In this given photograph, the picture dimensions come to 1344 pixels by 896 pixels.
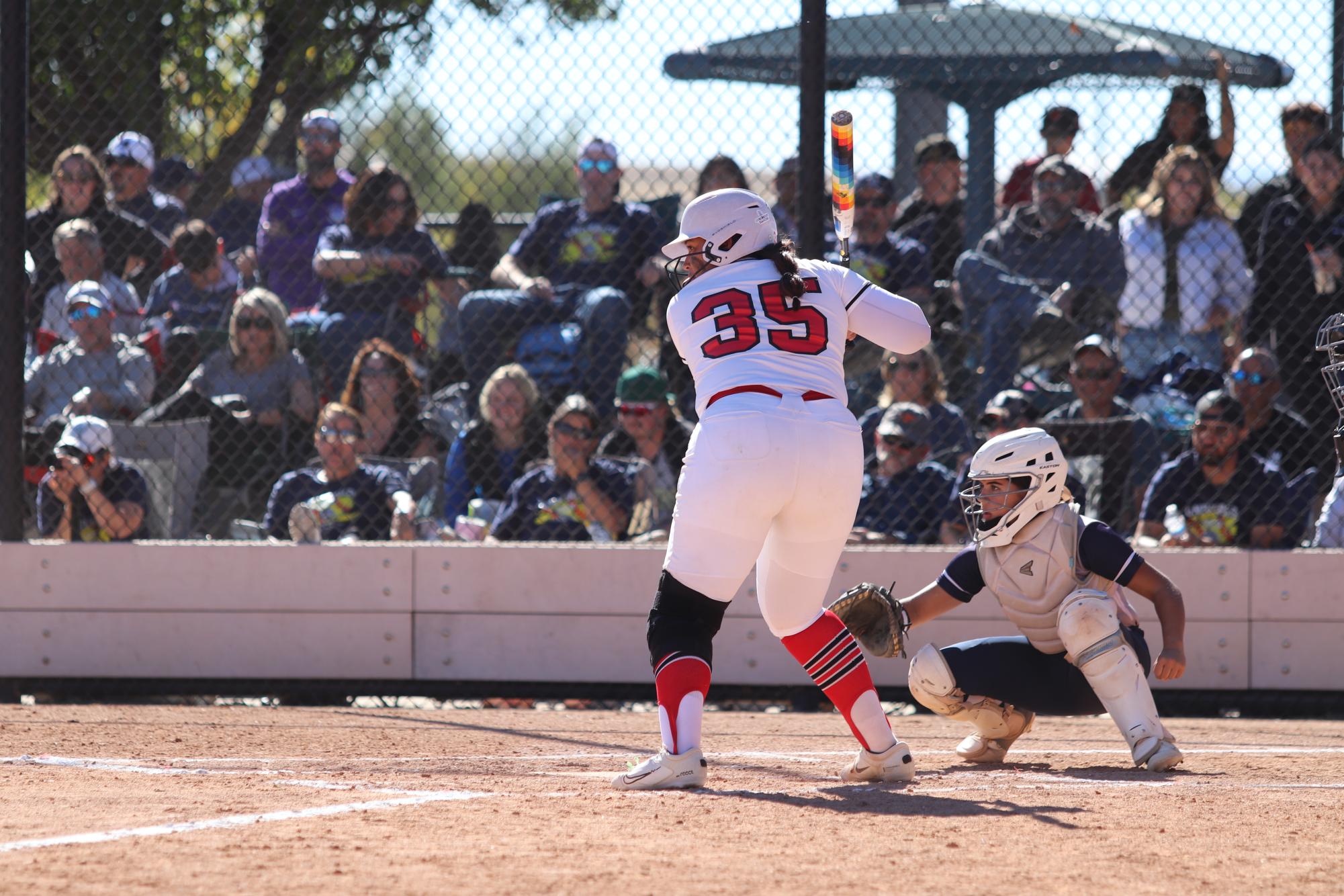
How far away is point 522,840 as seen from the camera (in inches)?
137

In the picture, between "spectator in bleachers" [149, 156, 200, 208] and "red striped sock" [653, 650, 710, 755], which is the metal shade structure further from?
"red striped sock" [653, 650, 710, 755]

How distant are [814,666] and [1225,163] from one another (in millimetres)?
4451

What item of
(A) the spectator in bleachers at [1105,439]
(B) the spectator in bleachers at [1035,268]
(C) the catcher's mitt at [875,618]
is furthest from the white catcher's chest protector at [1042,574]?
(B) the spectator in bleachers at [1035,268]

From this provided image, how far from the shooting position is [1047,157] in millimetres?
7926

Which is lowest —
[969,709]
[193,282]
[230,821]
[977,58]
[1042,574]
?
[230,821]

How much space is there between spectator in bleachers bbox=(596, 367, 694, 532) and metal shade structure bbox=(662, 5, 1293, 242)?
144cm

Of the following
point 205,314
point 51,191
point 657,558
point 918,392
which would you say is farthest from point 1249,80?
point 51,191

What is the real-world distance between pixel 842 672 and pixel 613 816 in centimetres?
94

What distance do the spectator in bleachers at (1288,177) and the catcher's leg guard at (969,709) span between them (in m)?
3.48

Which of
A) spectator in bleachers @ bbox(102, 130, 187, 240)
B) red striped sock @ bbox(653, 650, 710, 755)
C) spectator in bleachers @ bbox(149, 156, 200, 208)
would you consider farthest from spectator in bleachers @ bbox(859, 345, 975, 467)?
spectator in bleachers @ bbox(149, 156, 200, 208)

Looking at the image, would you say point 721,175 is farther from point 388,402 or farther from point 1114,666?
point 1114,666

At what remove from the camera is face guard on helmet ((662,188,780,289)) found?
14.9 feet

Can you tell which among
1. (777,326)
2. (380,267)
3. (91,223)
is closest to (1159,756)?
(777,326)

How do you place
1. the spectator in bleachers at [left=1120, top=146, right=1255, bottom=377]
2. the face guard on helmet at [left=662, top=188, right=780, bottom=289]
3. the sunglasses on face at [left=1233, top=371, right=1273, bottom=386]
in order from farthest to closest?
1. the spectator in bleachers at [left=1120, top=146, right=1255, bottom=377]
2. the sunglasses on face at [left=1233, top=371, right=1273, bottom=386]
3. the face guard on helmet at [left=662, top=188, right=780, bottom=289]
